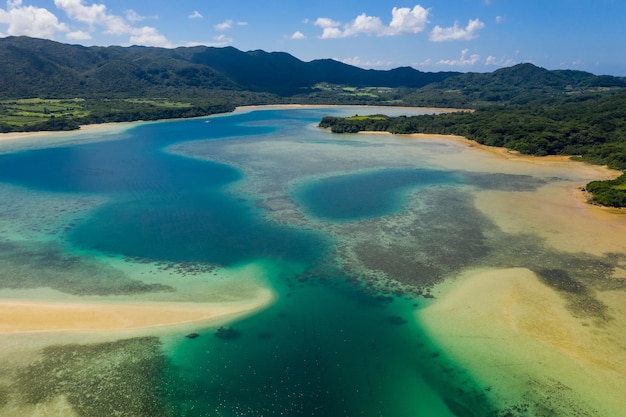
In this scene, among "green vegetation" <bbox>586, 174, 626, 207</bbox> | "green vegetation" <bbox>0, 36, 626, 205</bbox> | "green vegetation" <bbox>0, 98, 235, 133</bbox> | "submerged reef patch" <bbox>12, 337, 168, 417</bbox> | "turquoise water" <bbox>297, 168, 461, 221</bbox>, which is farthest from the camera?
"green vegetation" <bbox>0, 98, 235, 133</bbox>

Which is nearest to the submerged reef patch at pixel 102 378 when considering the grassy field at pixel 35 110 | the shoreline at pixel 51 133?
the shoreline at pixel 51 133

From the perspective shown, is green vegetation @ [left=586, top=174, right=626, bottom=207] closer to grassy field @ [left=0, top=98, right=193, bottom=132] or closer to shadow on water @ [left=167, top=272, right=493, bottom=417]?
shadow on water @ [left=167, top=272, right=493, bottom=417]

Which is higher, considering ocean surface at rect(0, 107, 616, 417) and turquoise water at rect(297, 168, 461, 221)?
turquoise water at rect(297, 168, 461, 221)

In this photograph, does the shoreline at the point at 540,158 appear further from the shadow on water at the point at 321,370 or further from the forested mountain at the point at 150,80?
the forested mountain at the point at 150,80

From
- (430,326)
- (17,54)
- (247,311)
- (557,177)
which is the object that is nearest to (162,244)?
(247,311)

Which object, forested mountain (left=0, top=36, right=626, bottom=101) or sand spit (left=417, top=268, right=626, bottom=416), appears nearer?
sand spit (left=417, top=268, right=626, bottom=416)

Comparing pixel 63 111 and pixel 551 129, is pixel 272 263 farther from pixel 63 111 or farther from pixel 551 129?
pixel 63 111

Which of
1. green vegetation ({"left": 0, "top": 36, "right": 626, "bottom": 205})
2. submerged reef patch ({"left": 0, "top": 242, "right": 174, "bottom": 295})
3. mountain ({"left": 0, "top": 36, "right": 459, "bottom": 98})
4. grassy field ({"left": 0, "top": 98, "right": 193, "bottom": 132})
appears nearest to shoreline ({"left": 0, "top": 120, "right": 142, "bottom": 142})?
grassy field ({"left": 0, "top": 98, "right": 193, "bottom": 132})
